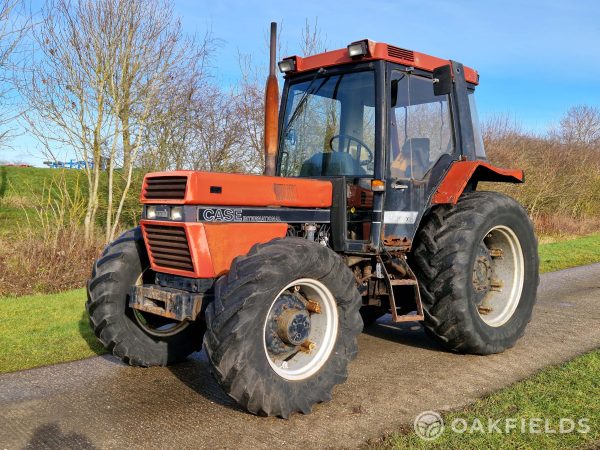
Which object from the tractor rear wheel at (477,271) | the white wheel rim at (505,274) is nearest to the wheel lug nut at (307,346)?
the tractor rear wheel at (477,271)

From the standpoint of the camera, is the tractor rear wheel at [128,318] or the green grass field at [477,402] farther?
the tractor rear wheel at [128,318]

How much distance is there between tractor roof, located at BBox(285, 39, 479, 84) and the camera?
4730 mm

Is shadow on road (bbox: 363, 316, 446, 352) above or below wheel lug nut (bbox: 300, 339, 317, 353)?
below

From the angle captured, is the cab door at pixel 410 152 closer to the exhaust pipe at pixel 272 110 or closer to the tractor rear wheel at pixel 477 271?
the tractor rear wheel at pixel 477 271

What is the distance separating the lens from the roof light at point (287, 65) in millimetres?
5277

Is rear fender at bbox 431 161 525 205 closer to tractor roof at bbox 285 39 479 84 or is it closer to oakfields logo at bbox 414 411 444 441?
tractor roof at bbox 285 39 479 84

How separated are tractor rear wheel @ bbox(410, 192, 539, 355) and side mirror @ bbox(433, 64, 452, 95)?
1.03 m

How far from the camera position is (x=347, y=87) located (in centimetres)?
501

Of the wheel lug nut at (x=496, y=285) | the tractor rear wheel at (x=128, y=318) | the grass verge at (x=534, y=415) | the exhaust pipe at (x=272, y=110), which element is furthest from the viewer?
the wheel lug nut at (x=496, y=285)

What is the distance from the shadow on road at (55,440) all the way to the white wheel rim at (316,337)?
3.93 feet

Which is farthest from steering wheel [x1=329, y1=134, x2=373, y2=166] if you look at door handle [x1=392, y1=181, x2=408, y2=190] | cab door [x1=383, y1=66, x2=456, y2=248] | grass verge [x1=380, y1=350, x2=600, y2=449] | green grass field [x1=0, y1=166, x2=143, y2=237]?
green grass field [x1=0, y1=166, x2=143, y2=237]

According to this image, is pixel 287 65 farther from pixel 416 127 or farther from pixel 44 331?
pixel 44 331

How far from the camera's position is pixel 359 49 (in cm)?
468

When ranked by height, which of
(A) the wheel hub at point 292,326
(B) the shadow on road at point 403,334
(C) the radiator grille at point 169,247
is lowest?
(B) the shadow on road at point 403,334
